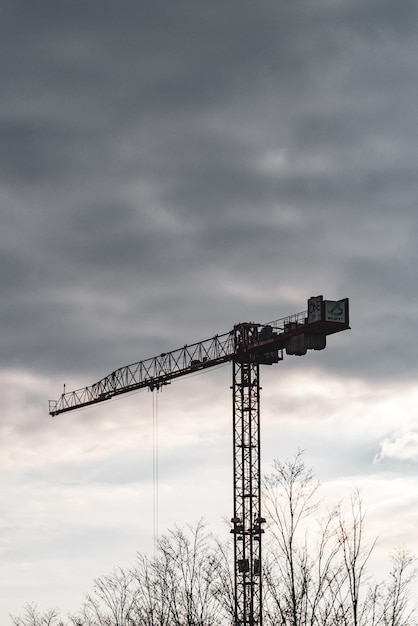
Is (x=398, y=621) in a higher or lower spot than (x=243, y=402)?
lower

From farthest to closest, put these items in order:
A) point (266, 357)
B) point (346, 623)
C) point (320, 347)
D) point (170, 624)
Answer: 1. point (266, 357)
2. point (320, 347)
3. point (170, 624)
4. point (346, 623)

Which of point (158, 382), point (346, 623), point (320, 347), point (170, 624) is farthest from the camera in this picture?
point (158, 382)

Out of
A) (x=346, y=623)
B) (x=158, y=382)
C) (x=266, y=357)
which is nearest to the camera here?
(x=346, y=623)

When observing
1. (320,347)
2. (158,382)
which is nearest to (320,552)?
(320,347)

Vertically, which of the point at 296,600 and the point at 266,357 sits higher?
the point at 266,357

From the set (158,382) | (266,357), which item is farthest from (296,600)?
(158,382)

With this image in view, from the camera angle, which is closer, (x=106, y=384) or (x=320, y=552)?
(x=320, y=552)

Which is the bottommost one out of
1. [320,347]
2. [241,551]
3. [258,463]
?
[241,551]

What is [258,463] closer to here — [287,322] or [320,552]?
[287,322]

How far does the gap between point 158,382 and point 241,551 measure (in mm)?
28597

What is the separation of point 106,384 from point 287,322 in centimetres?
4176

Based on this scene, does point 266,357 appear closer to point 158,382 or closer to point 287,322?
point 287,322

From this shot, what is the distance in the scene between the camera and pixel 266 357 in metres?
160

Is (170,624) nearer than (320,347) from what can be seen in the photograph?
Yes
